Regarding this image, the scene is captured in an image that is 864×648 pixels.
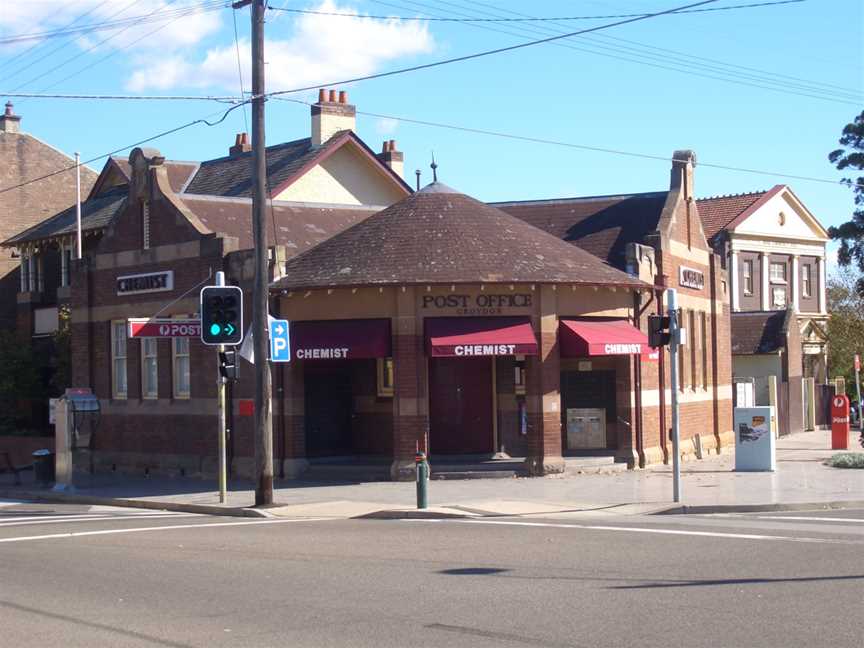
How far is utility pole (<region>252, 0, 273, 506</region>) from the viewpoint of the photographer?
20172 mm

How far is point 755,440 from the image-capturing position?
80.8 ft

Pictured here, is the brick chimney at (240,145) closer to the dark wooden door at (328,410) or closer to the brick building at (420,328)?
the brick building at (420,328)

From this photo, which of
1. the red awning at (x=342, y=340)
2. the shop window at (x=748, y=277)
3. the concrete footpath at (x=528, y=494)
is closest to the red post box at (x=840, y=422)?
the concrete footpath at (x=528, y=494)

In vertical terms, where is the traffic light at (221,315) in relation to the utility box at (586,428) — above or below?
above

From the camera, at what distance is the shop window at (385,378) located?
85.4ft

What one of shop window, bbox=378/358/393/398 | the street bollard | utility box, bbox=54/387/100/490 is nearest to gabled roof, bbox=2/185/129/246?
utility box, bbox=54/387/100/490

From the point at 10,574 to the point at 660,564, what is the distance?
6749mm

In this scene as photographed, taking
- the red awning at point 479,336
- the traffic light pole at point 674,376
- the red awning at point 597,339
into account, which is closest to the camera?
the traffic light pole at point 674,376

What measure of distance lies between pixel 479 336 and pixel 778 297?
36477mm

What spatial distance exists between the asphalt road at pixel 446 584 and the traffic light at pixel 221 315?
4316 mm

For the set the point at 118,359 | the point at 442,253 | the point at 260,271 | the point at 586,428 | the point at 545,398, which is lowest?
the point at 586,428

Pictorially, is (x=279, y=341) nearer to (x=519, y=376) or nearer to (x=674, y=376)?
(x=519, y=376)

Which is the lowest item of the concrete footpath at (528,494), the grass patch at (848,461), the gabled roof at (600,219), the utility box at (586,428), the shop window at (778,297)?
the concrete footpath at (528,494)

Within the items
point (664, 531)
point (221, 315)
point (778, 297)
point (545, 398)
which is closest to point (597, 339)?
point (545, 398)
